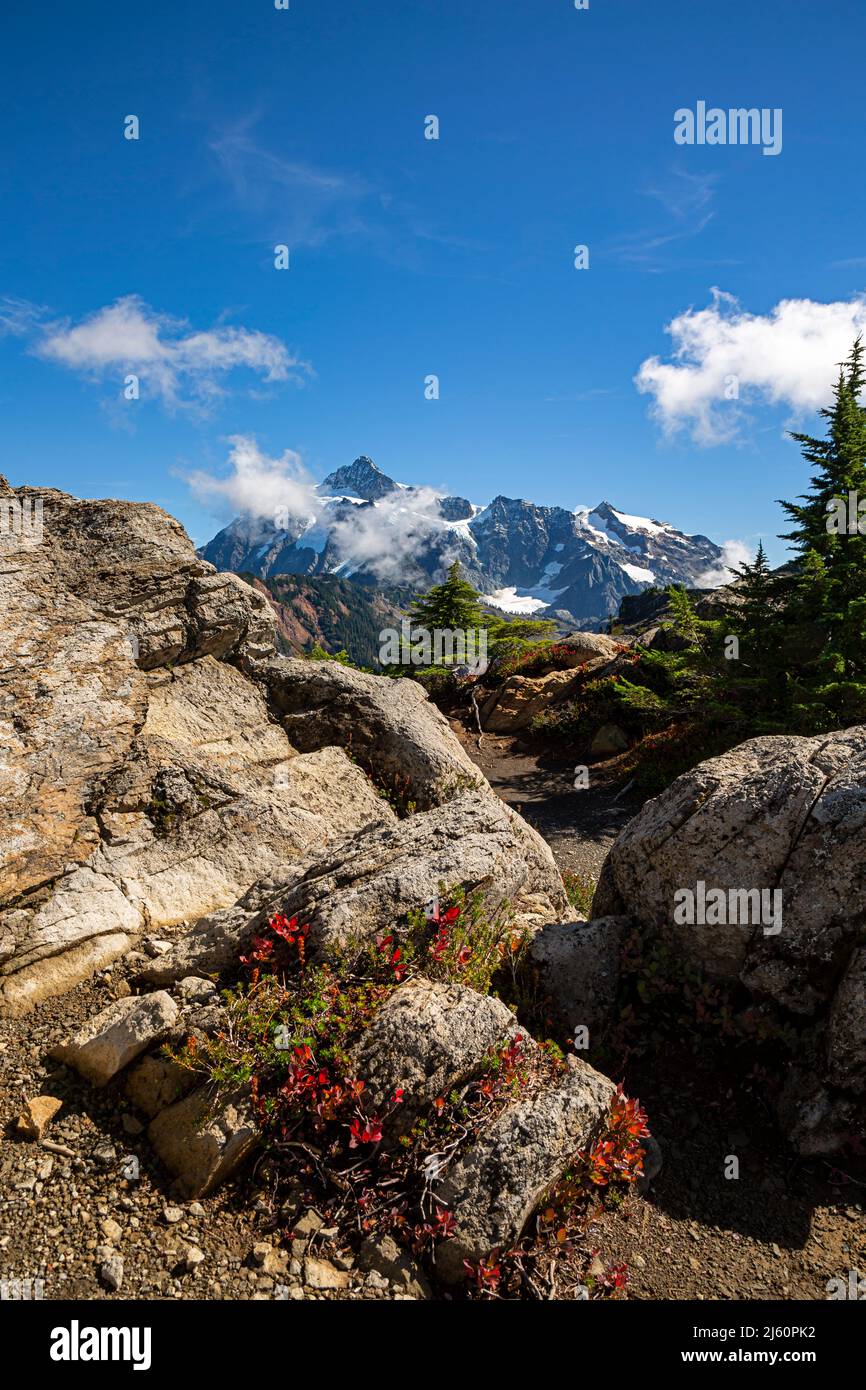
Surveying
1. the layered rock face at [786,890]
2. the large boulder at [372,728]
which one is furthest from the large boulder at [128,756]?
the layered rock face at [786,890]

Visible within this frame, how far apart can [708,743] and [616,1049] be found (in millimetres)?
15700

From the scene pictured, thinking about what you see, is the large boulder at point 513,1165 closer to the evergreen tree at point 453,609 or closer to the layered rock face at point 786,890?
the layered rock face at point 786,890

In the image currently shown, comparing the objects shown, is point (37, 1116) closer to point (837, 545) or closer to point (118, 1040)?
point (118, 1040)

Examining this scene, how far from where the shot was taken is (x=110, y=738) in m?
10.4

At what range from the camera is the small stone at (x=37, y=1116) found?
5.72 meters

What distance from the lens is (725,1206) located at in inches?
230

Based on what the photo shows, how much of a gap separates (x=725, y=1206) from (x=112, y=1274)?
499cm

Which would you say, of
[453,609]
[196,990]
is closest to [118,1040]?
[196,990]

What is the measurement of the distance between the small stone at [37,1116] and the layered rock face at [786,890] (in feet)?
21.5

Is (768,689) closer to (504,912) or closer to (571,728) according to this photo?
(571,728)

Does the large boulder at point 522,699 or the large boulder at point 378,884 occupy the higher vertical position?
the large boulder at point 522,699
